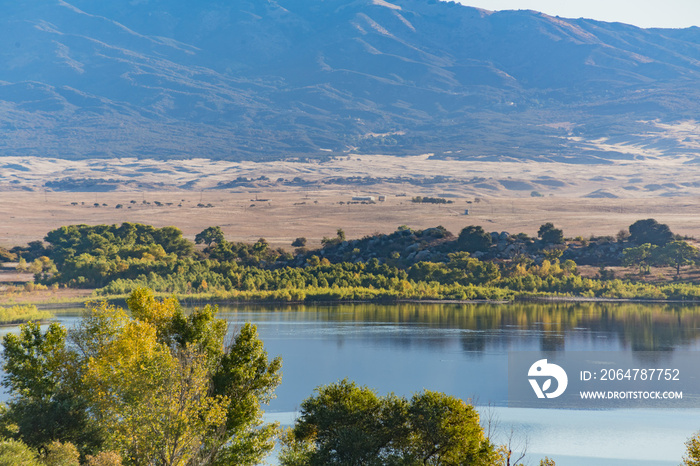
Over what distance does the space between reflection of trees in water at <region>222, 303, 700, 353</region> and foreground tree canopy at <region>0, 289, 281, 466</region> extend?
2630 cm

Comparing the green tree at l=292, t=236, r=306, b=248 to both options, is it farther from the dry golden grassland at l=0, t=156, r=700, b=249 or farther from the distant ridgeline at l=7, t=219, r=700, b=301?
the dry golden grassland at l=0, t=156, r=700, b=249

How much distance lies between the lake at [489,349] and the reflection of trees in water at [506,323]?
2.5 inches

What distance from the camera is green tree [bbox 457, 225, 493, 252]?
7600 cm

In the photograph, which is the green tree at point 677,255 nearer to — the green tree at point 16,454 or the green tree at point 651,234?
the green tree at point 651,234

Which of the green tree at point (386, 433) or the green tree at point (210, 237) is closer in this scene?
the green tree at point (386, 433)

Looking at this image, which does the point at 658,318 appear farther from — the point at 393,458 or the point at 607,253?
the point at 393,458

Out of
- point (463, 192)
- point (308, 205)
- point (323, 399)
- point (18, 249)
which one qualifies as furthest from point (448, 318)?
point (463, 192)

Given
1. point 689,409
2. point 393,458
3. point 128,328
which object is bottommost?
point 689,409

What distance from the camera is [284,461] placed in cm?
2069

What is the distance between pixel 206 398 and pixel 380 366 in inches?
878

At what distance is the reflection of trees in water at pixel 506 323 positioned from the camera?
159 ft

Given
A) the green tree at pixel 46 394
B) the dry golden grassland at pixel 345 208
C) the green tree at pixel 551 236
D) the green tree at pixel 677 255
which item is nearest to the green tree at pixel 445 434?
the green tree at pixel 46 394

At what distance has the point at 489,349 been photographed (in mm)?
46500

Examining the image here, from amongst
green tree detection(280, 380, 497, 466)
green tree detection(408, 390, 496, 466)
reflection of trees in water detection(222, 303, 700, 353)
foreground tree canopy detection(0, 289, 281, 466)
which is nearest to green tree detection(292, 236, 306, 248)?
reflection of trees in water detection(222, 303, 700, 353)
